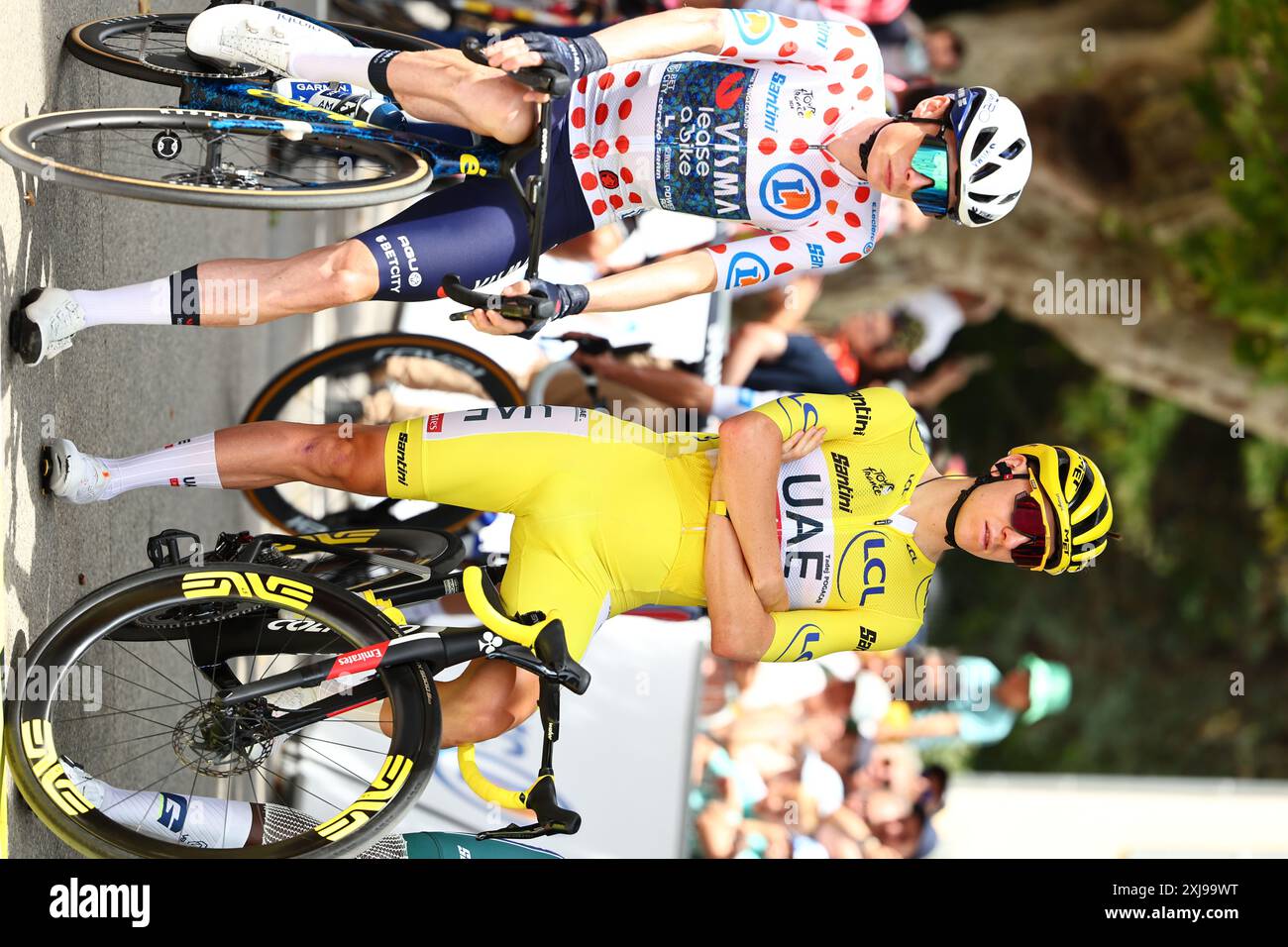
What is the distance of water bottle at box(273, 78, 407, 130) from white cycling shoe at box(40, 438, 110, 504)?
1077 mm

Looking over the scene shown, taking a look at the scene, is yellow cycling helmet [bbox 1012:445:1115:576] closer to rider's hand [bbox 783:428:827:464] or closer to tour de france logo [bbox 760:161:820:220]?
rider's hand [bbox 783:428:827:464]

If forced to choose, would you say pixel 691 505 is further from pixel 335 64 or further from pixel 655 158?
pixel 335 64

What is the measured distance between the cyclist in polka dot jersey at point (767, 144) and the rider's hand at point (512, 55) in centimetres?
34

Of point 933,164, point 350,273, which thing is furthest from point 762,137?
point 350,273

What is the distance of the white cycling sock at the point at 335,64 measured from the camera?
331 cm

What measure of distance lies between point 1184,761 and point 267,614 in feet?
33.3

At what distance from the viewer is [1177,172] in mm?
8461

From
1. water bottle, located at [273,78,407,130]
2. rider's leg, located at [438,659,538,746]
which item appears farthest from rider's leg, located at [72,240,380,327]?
rider's leg, located at [438,659,538,746]

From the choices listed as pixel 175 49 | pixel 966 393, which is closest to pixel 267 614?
pixel 175 49

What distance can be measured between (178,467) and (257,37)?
1111 mm

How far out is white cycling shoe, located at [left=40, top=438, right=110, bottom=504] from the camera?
3.28 meters

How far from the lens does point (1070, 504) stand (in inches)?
124
